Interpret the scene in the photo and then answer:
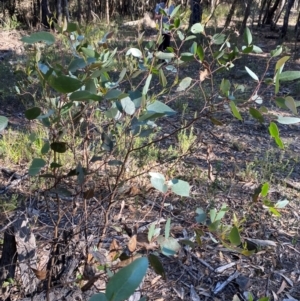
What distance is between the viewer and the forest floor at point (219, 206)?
1.93 meters

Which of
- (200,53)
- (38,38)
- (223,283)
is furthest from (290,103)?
(223,283)

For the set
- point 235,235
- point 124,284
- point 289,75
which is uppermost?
point 289,75

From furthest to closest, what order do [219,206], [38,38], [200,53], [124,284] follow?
[219,206], [200,53], [38,38], [124,284]

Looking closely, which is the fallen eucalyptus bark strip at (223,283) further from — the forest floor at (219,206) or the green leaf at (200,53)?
the green leaf at (200,53)

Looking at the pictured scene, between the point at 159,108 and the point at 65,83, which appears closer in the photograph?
the point at 65,83

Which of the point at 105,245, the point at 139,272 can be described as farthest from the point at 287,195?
the point at 139,272

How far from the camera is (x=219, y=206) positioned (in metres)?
2.55

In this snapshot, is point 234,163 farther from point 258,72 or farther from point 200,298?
point 258,72

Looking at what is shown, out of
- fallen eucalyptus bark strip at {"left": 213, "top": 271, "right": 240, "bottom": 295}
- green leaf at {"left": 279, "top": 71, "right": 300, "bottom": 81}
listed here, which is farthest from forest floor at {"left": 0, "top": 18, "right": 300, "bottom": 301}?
green leaf at {"left": 279, "top": 71, "right": 300, "bottom": 81}

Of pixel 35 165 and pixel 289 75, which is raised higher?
pixel 289 75

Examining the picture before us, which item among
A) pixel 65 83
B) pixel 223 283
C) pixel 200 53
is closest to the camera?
pixel 65 83

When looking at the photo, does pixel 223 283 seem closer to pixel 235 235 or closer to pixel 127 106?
pixel 235 235

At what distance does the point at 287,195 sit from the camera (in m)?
2.73

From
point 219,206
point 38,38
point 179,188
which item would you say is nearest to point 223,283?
point 219,206
